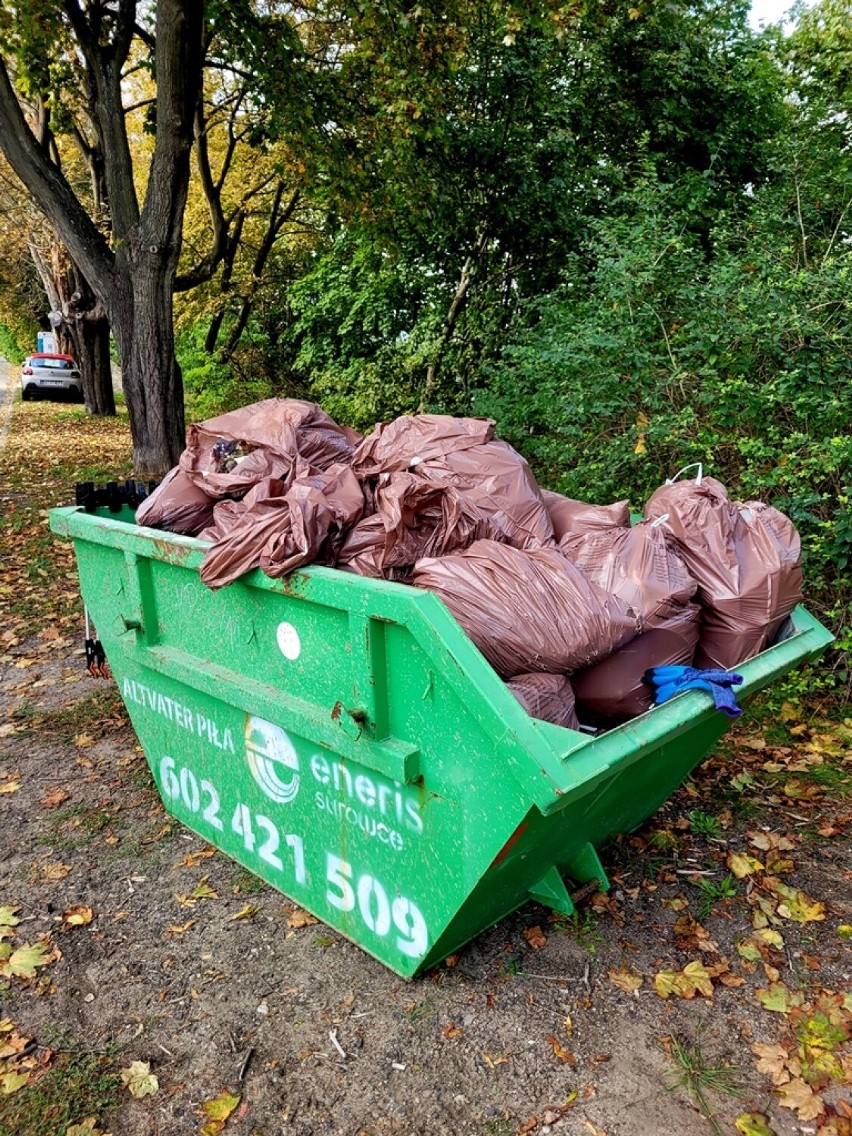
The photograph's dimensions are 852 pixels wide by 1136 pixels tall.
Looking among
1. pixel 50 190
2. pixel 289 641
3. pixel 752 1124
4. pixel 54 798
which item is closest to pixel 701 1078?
pixel 752 1124

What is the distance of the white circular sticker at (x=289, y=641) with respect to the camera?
2486 millimetres

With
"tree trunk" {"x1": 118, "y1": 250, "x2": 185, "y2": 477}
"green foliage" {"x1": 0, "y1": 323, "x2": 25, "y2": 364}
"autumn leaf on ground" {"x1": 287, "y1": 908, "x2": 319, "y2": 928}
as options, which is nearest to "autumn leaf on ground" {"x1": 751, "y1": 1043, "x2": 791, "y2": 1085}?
"autumn leaf on ground" {"x1": 287, "y1": 908, "x2": 319, "y2": 928}

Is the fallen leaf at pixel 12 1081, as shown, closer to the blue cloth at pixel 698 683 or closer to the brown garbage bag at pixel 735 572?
the blue cloth at pixel 698 683

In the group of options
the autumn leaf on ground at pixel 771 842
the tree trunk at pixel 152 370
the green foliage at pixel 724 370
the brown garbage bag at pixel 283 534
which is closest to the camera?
the brown garbage bag at pixel 283 534

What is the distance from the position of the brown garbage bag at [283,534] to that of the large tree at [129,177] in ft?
21.3

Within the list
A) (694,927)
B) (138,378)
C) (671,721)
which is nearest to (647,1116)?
(694,927)

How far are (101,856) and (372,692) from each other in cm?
186

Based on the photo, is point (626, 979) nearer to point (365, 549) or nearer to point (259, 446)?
point (365, 549)

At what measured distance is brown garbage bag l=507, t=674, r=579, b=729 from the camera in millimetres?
2266

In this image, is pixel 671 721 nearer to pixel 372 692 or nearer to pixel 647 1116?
pixel 372 692

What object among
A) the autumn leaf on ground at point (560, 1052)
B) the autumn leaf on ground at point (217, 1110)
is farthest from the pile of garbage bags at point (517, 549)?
the autumn leaf on ground at point (217, 1110)

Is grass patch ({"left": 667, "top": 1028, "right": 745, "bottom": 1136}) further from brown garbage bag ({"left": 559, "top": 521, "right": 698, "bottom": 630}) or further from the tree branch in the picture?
the tree branch

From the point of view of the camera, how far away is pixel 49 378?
82.7 feet

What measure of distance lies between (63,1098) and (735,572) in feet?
8.38
